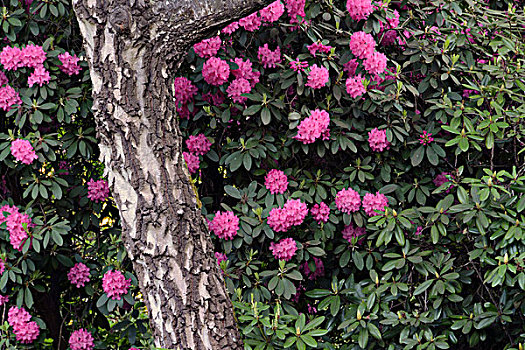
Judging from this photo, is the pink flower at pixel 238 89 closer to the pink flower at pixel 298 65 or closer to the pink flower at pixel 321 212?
the pink flower at pixel 298 65

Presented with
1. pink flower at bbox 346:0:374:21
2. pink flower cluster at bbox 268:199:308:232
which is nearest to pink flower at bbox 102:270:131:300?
pink flower cluster at bbox 268:199:308:232

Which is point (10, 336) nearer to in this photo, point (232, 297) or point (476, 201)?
point (232, 297)

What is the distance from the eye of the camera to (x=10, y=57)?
2.65 m

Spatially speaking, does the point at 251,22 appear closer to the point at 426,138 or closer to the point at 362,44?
the point at 362,44

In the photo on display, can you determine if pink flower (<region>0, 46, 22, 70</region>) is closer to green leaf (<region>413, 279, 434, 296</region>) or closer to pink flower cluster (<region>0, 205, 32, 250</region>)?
pink flower cluster (<region>0, 205, 32, 250</region>)

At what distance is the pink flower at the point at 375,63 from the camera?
2.71 m

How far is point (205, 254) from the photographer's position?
2.39 meters

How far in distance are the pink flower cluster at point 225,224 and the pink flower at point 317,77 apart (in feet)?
2.13

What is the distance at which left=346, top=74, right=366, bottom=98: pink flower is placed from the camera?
2.68m

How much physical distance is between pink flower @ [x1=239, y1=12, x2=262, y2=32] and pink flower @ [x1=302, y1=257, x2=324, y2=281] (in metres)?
1.05

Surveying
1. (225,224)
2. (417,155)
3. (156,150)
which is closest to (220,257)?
(225,224)

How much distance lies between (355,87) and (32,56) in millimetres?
1372

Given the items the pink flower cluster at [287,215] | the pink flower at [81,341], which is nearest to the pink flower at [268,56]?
the pink flower cluster at [287,215]

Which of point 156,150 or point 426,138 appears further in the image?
point 426,138
